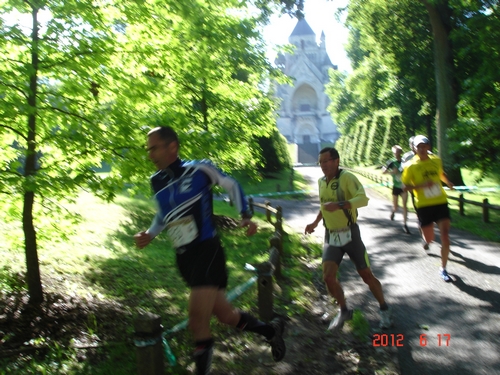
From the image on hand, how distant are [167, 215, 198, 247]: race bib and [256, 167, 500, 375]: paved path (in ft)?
8.14

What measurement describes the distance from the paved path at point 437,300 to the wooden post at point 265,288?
1288 millimetres

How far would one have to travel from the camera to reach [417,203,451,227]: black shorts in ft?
24.1

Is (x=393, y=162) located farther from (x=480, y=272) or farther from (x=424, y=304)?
(x=424, y=304)

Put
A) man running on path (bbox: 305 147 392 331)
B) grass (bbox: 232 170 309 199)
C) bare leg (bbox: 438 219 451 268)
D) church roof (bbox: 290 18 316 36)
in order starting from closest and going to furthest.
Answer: man running on path (bbox: 305 147 392 331) < bare leg (bbox: 438 219 451 268) < grass (bbox: 232 170 309 199) < church roof (bbox: 290 18 316 36)

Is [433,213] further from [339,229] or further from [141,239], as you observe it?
[141,239]

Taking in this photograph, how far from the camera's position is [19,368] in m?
4.55

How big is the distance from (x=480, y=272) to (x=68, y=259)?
22.1ft

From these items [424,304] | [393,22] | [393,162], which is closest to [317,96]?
[393,22]

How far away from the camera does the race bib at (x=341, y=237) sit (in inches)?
210

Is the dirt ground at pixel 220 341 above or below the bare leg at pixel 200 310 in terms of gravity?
below

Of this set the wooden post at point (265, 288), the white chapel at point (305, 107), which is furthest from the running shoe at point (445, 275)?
the white chapel at point (305, 107)
